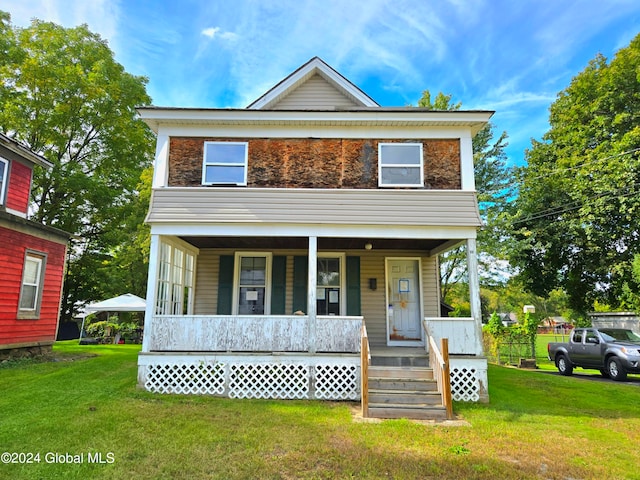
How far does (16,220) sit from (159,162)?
558 centimetres

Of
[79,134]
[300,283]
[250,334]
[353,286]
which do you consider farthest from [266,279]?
[79,134]

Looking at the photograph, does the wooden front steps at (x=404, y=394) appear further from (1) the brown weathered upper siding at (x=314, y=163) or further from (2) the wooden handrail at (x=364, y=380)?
(1) the brown weathered upper siding at (x=314, y=163)

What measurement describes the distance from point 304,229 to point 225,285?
3520 mm

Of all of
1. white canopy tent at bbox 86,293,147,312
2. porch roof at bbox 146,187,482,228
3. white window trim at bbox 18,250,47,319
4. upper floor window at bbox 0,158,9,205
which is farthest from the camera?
white canopy tent at bbox 86,293,147,312

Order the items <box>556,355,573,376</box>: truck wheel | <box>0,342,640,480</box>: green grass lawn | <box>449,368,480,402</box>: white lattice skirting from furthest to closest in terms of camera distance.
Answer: <box>556,355,573,376</box>: truck wheel → <box>449,368,480,402</box>: white lattice skirting → <box>0,342,640,480</box>: green grass lawn

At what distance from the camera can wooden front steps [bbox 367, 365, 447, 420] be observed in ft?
23.3

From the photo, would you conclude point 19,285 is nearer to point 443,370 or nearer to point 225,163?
point 225,163

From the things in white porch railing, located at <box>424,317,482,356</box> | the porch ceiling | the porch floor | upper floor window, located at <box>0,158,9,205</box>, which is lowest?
the porch floor

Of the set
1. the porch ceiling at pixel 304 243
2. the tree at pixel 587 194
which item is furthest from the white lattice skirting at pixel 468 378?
→ the tree at pixel 587 194

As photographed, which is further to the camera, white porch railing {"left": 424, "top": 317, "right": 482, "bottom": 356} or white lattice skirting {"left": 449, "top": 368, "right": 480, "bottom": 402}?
white porch railing {"left": 424, "top": 317, "right": 482, "bottom": 356}

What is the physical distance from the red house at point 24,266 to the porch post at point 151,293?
5.53 meters

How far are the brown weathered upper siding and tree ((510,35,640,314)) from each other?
42.1ft

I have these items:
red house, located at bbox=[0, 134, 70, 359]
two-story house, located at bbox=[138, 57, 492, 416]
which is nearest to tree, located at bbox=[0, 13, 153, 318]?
red house, located at bbox=[0, 134, 70, 359]

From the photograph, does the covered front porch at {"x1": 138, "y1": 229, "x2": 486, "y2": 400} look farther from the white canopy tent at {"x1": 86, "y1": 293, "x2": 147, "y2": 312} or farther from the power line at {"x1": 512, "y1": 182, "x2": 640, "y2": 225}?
the power line at {"x1": 512, "y1": 182, "x2": 640, "y2": 225}
